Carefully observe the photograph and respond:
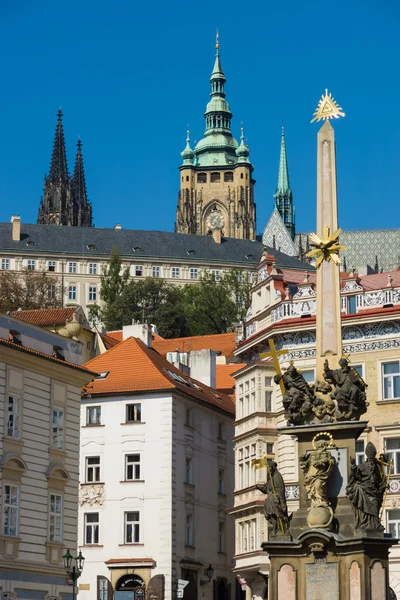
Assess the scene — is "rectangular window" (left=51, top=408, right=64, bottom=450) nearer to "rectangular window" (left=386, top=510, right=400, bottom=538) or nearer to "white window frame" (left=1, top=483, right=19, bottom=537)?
"white window frame" (left=1, top=483, right=19, bottom=537)

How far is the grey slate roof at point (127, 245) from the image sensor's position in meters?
145

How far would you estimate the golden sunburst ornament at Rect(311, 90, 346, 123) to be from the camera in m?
29.0

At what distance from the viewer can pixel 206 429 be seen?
2196 inches

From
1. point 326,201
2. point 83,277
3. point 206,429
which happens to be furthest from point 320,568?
point 83,277

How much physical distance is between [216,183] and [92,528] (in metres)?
130

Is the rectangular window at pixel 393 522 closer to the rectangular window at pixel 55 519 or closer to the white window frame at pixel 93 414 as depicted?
the rectangular window at pixel 55 519

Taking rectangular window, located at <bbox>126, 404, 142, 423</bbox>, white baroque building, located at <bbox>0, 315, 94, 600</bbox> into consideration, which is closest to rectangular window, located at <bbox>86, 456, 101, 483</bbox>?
rectangular window, located at <bbox>126, 404, 142, 423</bbox>

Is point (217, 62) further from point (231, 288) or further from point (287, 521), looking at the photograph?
point (287, 521)

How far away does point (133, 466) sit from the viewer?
173 feet

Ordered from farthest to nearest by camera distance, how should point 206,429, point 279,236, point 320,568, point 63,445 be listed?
point 279,236, point 206,429, point 63,445, point 320,568

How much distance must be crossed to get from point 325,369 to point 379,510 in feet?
9.12

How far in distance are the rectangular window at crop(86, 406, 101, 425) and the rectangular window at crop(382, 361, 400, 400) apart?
13.4 m

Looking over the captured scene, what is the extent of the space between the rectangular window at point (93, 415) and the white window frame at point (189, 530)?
4.91 metres

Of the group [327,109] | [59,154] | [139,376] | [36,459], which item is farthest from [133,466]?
[59,154]
